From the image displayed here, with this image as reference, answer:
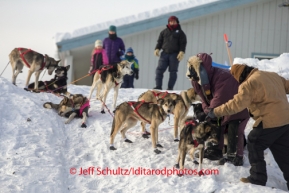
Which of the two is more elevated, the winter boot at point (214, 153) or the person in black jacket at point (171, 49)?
the person in black jacket at point (171, 49)

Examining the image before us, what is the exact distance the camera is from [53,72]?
37.9ft

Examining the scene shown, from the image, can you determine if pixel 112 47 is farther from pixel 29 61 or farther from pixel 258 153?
pixel 258 153

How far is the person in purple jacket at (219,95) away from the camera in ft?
23.1

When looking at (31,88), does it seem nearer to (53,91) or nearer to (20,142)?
(53,91)

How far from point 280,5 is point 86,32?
6.72 metres


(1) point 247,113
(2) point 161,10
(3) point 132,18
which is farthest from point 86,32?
(1) point 247,113

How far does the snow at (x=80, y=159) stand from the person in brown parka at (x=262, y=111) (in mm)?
417

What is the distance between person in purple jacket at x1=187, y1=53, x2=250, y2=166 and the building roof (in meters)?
7.74

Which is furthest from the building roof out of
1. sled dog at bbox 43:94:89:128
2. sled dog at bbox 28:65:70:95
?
sled dog at bbox 43:94:89:128

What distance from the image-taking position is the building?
15.3 metres

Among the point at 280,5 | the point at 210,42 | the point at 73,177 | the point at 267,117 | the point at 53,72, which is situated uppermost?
the point at 280,5

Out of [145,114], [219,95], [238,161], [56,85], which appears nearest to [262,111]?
[219,95]

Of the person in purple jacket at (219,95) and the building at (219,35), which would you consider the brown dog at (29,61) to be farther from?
the person in purple jacket at (219,95)

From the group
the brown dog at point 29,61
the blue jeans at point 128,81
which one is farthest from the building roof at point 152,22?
the brown dog at point 29,61
